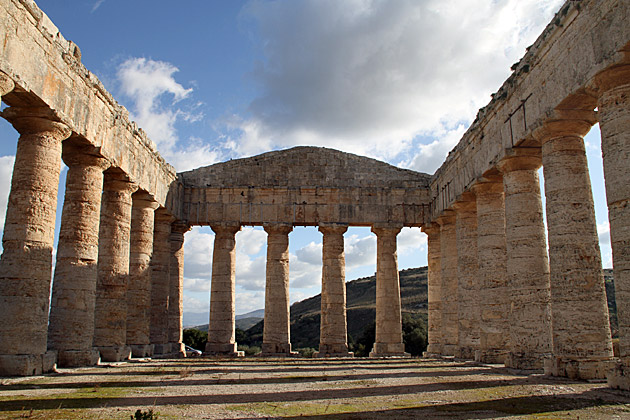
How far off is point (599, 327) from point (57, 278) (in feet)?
47.0

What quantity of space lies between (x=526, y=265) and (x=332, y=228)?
11932 mm

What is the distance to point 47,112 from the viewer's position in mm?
13781

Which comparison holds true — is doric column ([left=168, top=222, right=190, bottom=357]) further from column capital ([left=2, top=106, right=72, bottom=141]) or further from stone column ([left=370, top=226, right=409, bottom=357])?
column capital ([left=2, top=106, right=72, bottom=141])

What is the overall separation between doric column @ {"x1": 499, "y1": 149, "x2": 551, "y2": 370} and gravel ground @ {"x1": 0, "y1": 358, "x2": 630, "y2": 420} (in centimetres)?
123

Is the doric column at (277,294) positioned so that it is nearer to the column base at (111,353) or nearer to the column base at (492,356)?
the column base at (111,353)

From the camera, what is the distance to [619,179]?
1142 cm

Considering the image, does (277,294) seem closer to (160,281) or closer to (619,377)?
(160,281)

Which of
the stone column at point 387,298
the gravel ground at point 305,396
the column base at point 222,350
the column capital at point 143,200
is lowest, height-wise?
the gravel ground at point 305,396

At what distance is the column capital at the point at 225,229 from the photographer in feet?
86.8

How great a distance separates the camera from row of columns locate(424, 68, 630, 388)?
38.0 feet

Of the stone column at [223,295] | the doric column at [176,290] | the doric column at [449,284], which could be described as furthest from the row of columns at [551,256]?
the doric column at [176,290]

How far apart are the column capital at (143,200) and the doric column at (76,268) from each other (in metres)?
4.50

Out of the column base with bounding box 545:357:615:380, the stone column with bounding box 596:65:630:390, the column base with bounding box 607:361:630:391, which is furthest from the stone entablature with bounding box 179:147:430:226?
the column base with bounding box 607:361:630:391

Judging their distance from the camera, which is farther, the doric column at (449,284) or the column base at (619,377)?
the doric column at (449,284)
